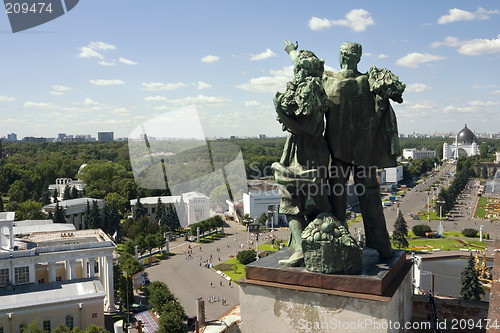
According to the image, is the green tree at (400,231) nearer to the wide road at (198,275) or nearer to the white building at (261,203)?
the wide road at (198,275)

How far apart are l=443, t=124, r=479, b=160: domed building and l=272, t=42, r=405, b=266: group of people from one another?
148835 mm

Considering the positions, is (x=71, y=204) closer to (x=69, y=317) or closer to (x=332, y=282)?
(x=69, y=317)

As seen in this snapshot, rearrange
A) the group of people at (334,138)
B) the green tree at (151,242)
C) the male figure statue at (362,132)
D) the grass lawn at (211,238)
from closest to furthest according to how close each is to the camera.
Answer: the group of people at (334,138), the male figure statue at (362,132), the green tree at (151,242), the grass lawn at (211,238)

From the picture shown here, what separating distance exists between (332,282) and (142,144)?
32.3m

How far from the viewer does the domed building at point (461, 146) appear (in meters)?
142

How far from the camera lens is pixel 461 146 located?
145 meters

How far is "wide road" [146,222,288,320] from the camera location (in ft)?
88.5

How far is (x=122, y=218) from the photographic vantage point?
54281 millimetres

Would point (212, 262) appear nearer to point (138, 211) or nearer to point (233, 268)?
point (233, 268)

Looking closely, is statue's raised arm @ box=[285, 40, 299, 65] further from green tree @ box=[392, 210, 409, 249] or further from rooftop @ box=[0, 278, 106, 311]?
green tree @ box=[392, 210, 409, 249]

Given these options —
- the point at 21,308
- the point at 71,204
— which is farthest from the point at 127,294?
the point at 71,204

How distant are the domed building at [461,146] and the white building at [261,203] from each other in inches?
4386

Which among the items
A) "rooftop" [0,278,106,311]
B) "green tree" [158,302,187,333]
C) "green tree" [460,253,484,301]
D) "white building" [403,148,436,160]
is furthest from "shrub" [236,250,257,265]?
"white building" [403,148,436,160]

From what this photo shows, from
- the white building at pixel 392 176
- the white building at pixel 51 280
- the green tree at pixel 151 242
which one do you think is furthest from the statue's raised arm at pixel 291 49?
the white building at pixel 392 176
